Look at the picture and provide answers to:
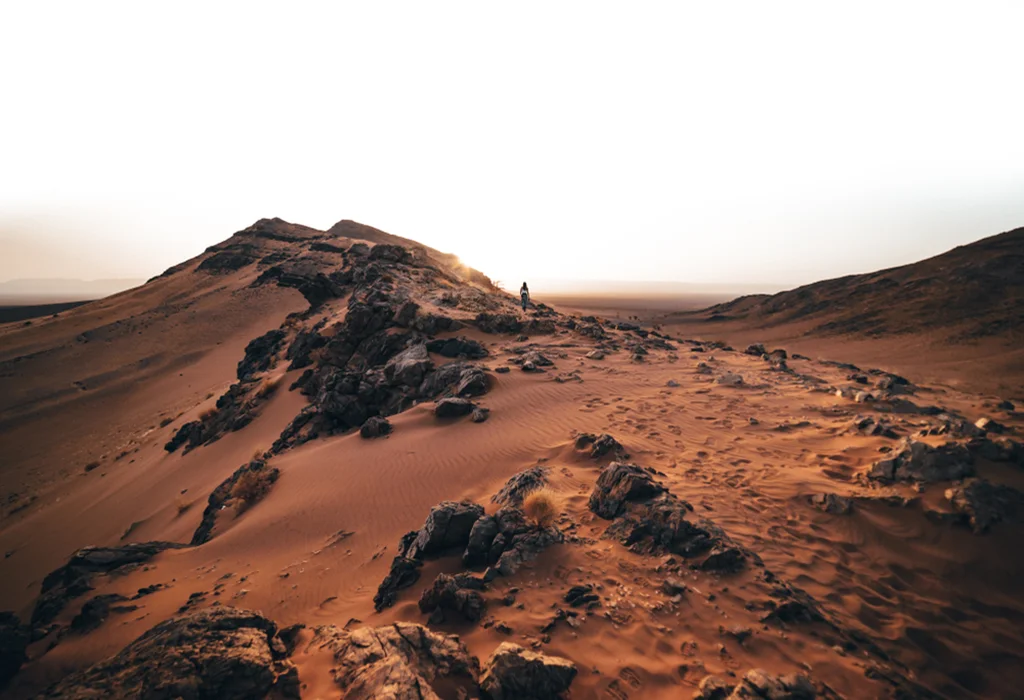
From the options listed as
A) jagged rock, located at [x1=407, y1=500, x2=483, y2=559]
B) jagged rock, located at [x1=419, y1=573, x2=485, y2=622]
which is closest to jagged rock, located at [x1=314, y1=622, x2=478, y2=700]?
jagged rock, located at [x1=419, y1=573, x2=485, y2=622]

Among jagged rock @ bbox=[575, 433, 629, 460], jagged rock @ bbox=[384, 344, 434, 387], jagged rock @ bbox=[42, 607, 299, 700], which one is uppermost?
jagged rock @ bbox=[384, 344, 434, 387]

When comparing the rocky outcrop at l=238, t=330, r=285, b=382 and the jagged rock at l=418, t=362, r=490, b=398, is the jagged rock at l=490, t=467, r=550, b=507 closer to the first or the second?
the jagged rock at l=418, t=362, r=490, b=398

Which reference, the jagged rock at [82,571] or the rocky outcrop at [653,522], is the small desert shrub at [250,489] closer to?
the jagged rock at [82,571]

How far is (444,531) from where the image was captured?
5.71 meters

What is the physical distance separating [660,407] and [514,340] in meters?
7.26

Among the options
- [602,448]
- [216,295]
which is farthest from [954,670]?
[216,295]

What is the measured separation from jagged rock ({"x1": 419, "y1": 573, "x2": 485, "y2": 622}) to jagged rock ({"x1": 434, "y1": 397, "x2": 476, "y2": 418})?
19.1 feet

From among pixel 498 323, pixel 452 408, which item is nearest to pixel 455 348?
pixel 498 323

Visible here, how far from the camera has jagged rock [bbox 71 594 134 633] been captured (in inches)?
235

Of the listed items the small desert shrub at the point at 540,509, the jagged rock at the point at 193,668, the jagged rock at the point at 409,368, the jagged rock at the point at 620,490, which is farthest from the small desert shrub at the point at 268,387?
the jagged rock at the point at 620,490

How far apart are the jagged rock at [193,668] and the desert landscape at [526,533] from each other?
0.02 meters

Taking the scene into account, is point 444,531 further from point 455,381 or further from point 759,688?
point 455,381

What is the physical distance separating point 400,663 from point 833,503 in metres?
5.82

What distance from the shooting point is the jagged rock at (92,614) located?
597 centimetres
